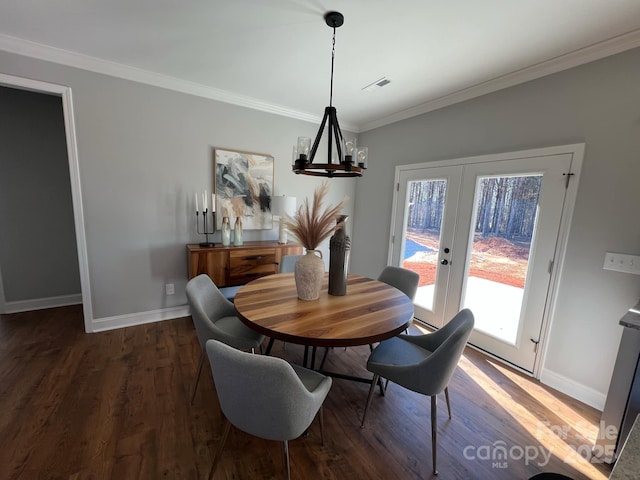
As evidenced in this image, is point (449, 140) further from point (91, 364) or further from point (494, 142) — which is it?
point (91, 364)

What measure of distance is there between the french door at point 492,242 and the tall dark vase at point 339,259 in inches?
63.6

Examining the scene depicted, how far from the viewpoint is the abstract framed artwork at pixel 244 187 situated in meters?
3.10

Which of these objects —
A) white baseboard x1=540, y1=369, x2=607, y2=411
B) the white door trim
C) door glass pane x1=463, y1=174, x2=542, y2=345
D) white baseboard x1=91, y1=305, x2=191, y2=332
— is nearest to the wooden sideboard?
white baseboard x1=91, y1=305, x2=191, y2=332

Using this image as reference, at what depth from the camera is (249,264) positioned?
9.86 ft

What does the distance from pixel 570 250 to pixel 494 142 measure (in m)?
1.15

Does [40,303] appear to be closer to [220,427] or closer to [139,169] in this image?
[139,169]

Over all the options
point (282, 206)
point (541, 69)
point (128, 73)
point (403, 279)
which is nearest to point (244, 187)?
point (282, 206)

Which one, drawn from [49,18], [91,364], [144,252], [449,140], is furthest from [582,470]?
[49,18]

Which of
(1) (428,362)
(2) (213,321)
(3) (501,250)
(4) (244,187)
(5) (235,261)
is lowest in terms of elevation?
(2) (213,321)

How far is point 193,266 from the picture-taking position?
Result: 9.03 feet

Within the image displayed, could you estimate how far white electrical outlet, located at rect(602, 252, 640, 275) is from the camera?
1.76m

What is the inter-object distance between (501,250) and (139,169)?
148 inches

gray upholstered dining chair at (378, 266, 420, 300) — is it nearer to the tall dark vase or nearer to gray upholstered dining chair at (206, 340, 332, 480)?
the tall dark vase

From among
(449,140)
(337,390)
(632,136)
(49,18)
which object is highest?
(49,18)
